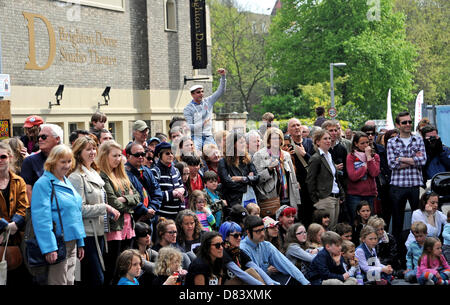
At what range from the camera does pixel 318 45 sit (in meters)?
41.3

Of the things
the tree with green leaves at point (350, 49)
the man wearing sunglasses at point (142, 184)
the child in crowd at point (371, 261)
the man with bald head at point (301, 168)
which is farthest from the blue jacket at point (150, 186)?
the tree with green leaves at point (350, 49)

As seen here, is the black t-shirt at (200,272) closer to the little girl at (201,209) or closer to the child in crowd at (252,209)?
the little girl at (201,209)

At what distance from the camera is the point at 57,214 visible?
6129 millimetres

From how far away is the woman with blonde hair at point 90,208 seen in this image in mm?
6723

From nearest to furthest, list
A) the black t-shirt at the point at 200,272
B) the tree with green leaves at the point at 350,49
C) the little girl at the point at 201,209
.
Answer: the black t-shirt at the point at 200,272 → the little girl at the point at 201,209 → the tree with green leaves at the point at 350,49

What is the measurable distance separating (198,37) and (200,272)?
24.0m

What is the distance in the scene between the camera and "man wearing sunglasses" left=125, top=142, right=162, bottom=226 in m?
7.70

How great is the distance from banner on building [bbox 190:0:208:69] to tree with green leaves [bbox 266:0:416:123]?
11781 millimetres

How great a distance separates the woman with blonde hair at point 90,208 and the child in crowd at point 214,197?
6.81 feet

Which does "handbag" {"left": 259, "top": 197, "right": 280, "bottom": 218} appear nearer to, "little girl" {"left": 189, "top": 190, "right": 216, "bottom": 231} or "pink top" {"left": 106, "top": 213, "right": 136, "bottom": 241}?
"little girl" {"left": 189, "top": 190, "right": 216, "bottom": 231}

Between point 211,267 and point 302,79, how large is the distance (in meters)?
37.3

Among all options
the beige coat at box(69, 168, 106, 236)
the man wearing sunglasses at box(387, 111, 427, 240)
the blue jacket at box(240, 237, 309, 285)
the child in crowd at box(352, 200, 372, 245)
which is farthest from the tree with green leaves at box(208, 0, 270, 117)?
the beige coat at box(69, 168, 106, 236)
